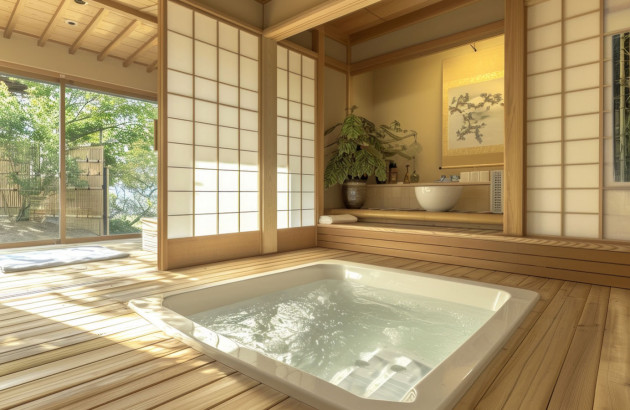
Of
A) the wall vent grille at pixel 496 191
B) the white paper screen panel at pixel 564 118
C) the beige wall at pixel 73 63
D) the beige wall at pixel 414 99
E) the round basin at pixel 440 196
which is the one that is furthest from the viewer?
the beige wall at pixel 414 99

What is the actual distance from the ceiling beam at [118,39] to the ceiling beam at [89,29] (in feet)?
0.95

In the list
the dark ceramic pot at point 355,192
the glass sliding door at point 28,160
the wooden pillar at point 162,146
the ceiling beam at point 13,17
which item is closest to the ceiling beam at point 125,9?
the ceiling beam at point 13,17

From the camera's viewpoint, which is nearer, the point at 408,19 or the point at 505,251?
the point at 505,251

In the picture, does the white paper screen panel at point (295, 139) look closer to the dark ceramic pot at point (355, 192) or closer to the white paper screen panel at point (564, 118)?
the dark ceramic pot at point (355, 192)

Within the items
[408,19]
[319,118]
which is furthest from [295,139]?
[408,19]

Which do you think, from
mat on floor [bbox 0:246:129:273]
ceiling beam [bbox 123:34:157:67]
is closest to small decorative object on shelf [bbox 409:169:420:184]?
mat on floor [bbox 0:246:129:273]

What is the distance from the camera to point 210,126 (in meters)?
3.32

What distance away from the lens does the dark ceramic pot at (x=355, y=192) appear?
475 cm

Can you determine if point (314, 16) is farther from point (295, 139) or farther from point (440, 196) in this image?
point (440, 196)

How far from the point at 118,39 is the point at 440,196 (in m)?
4.41

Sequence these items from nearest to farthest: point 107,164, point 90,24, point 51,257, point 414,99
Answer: point 51,257, point 90,24, point 414,99, point 107,164

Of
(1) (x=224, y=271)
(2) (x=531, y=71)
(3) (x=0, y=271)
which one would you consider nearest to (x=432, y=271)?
(1) (x=224, y=271)

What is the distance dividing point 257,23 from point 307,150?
4.75 feet

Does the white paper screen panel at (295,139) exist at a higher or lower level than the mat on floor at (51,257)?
higher
